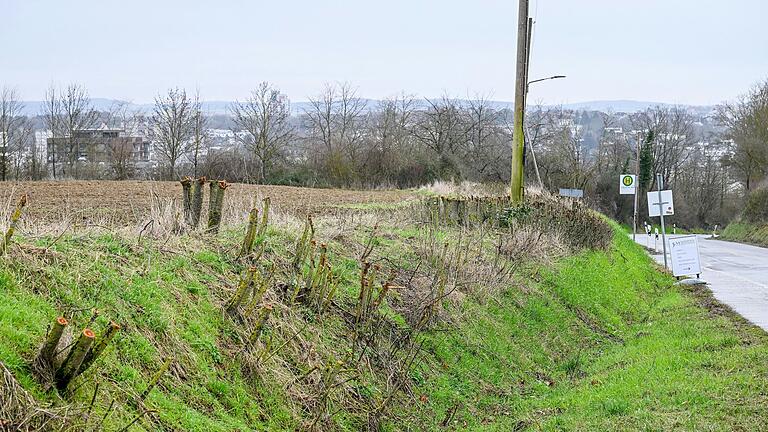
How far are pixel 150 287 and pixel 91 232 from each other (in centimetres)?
148

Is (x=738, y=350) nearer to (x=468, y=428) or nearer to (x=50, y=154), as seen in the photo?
(x=468, y=428)

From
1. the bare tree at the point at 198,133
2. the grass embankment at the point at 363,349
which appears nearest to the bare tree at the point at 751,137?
the bare tree at the point at 198,133

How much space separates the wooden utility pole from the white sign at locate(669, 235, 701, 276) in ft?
15.5

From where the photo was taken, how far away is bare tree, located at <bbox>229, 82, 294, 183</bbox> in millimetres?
53094

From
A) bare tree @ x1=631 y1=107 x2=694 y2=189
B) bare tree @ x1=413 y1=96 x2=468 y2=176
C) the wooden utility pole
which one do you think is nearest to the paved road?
the wooden utility pole

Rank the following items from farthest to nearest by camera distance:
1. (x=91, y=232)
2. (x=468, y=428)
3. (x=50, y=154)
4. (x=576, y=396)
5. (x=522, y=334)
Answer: (x=50, y=154) → (x=522, y=334) → (x=576, y=396) → (x=468, y=428) → (x=91, y=232)

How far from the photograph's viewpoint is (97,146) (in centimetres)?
5222

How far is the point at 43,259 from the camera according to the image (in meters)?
7.11

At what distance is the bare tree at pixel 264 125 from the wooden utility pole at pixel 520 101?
3072 cm

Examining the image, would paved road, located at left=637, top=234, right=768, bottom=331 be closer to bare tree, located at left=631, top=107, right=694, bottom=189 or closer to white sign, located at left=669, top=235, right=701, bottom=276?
white sign, located at left=669, top=235, right=701, bottom=276

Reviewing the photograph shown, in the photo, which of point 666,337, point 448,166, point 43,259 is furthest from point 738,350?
point 448,166

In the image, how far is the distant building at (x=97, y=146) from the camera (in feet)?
161

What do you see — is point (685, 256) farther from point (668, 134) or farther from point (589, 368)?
point (668, 134)

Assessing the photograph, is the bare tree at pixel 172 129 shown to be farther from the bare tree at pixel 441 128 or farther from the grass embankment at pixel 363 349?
the grass embankment at pixel 363 349
